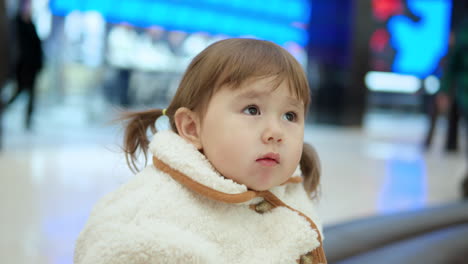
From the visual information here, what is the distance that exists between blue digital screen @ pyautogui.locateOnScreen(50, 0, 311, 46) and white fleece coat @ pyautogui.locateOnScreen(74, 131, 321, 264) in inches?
185

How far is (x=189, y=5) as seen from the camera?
5.76 meters

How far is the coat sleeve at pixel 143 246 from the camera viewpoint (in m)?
0.47

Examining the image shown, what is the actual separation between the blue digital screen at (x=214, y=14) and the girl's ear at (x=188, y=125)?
4.64 metres

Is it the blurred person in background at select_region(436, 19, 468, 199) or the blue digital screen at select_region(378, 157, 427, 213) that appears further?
the blurred person in background at select_region(436, 19, 468, 199)

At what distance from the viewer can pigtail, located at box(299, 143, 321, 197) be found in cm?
75

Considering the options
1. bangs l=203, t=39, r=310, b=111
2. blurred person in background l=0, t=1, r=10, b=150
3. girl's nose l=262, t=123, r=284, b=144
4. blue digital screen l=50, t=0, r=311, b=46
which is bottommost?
blue digital screen l=50, t=0, r=311, b=46

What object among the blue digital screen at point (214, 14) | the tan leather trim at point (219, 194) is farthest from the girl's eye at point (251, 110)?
the blue digital screen at point (214, 14)

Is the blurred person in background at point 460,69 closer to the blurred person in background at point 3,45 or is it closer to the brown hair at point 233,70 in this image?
the brown hair at point 233,70

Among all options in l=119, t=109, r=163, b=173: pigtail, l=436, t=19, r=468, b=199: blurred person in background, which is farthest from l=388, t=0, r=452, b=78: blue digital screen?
l=119, t=109, r=163, b=173: pigtail

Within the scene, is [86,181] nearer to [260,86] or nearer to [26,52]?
[260,86]

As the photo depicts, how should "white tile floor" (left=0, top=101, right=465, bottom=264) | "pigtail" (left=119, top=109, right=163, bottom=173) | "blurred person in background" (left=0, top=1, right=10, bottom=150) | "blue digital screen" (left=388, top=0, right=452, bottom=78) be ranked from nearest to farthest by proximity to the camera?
"pigtail" (left=119, top=109, right=163, bottom=173), "white tile floor" (left=0, top=101, right=465, bottom=264), "blurred person in background" (left=0, top=1, right=10, bottom=150), "blue digital screen" (left=388, top=0, right=452, bottom=78)

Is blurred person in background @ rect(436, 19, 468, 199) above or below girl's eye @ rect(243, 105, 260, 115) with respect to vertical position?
below

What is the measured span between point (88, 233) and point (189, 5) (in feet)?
18.2

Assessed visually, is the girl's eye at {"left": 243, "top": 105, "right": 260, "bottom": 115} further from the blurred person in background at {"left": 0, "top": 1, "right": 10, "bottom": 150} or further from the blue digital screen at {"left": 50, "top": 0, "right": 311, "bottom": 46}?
the blue digital screen at {"left": 50, "top": 0, "right": 311, "bottom": 46}
